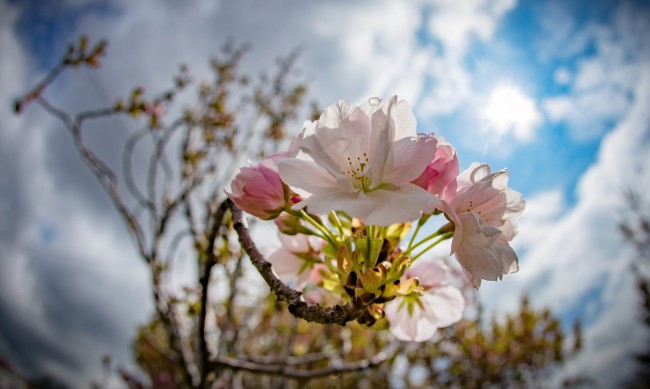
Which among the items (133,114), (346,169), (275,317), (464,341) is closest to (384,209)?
(346,169)

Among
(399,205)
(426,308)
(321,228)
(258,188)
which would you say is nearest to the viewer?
(399,205)

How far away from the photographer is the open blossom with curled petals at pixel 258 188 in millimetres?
826

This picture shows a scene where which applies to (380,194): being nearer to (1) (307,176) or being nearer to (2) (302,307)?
(1) (307,176)

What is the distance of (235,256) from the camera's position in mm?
2908

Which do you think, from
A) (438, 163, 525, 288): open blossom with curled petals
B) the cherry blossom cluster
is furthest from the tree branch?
(438, 163, 525, 288): open blossom with curled petals

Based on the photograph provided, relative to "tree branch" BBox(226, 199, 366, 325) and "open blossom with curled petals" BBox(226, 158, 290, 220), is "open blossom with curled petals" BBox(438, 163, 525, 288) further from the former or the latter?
"open blossom with curled petals" BBox(226, 158, 290, 220)

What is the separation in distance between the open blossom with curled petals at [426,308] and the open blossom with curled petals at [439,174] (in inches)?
14.1

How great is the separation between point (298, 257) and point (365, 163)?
42 centimetres

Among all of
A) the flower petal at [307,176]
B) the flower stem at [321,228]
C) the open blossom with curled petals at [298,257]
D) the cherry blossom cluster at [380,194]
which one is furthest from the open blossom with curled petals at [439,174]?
the open blossom with curled petals at [298,257]

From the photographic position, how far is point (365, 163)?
2.90 feet

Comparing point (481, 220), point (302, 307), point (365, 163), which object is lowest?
point (302, 307)

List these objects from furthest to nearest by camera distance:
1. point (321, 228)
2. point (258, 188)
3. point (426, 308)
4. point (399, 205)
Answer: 1. point (426, 308)
2. point (321, 228)
3. point (258, 188)
4. point (399, 205)

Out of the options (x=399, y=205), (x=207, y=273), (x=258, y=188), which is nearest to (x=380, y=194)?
(x=399, y=205)

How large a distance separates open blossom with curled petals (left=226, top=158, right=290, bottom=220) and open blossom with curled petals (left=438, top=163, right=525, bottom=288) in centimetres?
40
